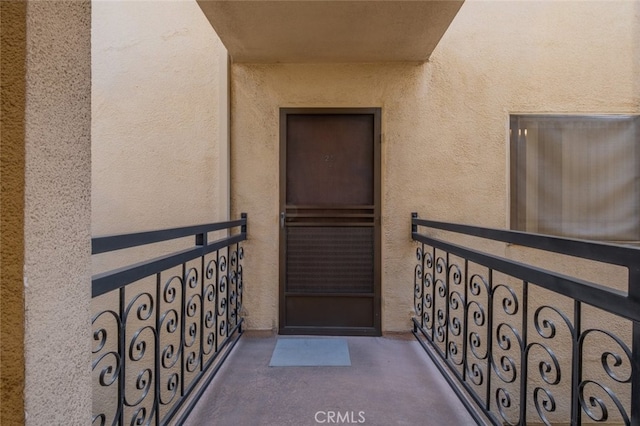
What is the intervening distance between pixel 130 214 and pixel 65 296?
251cm

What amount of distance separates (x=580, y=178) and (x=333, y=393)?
279cm

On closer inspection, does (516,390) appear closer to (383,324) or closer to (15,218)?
(383,324)

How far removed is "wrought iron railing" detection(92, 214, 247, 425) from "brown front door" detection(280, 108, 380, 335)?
477 mm

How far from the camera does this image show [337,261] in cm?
288

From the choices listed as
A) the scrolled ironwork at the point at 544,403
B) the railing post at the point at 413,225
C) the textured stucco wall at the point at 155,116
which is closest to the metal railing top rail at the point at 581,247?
the scrolled ironwork at the point at 544,403

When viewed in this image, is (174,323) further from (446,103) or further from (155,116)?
(446,103)

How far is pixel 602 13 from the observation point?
2869 millimetres

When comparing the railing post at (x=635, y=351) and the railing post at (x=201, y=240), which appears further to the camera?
the railing post at (x=201, y=240)

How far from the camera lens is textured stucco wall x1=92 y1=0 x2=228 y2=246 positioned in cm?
288

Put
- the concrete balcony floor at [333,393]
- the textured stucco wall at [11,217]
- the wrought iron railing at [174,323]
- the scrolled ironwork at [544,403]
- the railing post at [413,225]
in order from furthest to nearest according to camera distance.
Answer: the railing post at [413,225] < the concrete balcony floor at [333,393] < the wrought iron railing at [174,323] < the scrolled ironwork at [544,403] < the textured stucco wall at [11,217]

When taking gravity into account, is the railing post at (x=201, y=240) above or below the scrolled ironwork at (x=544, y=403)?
above

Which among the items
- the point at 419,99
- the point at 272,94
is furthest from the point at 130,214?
the point at 419,99

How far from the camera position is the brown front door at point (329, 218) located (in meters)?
2.87

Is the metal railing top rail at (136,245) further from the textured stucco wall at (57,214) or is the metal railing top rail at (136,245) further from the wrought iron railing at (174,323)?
the textured stucco wall at (57,214)
